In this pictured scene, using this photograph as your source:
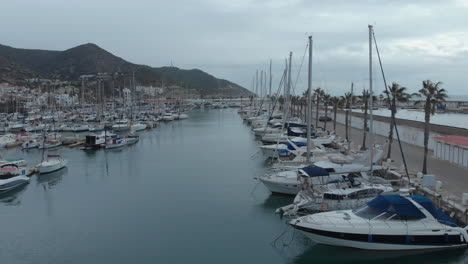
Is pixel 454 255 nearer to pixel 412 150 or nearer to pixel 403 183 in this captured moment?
pixel 403 183

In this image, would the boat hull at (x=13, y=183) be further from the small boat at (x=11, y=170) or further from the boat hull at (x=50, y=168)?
the boat hull at (x=50, y=168)

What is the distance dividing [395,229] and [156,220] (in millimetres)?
13774

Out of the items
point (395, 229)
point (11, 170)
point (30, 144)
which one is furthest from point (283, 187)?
point (30, 144)

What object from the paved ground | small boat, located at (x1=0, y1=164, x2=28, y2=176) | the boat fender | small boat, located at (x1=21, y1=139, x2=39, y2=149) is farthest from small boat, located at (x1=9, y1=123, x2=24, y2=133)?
the boat fender

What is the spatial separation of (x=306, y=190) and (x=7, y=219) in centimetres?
1895

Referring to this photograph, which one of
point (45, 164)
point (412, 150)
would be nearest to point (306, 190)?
point (412, 150)

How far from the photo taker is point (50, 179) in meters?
36.4

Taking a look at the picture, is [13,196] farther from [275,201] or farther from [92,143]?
[92,143]

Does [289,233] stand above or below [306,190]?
below

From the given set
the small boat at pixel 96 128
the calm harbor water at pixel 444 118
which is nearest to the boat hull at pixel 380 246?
the calm harbor water at pixel 444 118

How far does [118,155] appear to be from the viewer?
5059 centimetres

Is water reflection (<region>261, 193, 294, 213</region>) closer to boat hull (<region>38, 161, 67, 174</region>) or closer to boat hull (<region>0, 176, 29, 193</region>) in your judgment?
boat hull (<region>0, 176, 29, 193</region>)

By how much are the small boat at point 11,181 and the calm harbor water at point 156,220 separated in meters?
0.80

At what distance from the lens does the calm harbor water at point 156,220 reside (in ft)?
62.1
